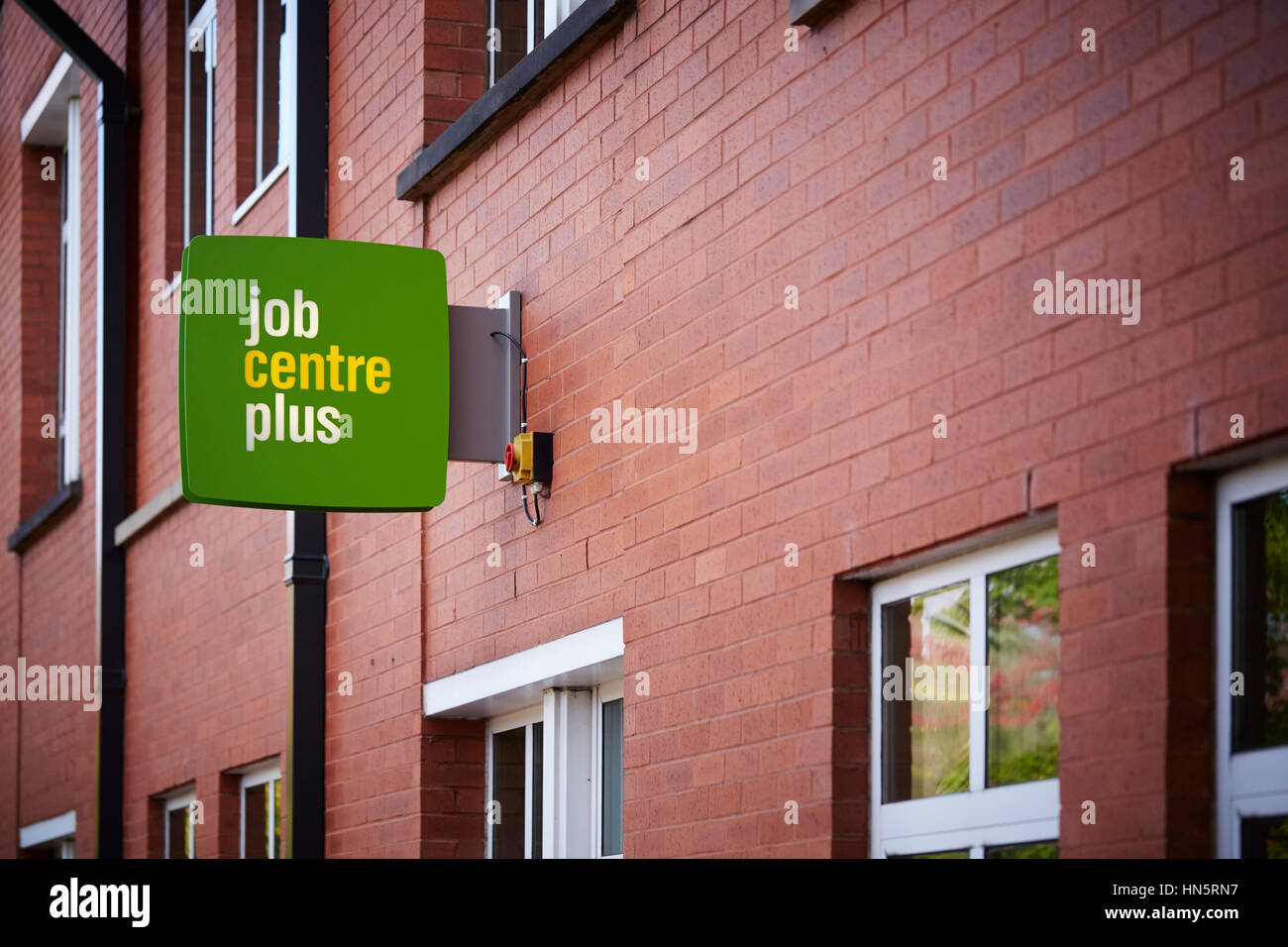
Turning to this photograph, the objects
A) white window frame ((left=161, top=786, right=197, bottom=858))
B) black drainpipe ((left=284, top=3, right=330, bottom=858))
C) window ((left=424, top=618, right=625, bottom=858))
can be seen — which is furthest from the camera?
white window frame ((left=161, top=786, right=197, bottom=858))

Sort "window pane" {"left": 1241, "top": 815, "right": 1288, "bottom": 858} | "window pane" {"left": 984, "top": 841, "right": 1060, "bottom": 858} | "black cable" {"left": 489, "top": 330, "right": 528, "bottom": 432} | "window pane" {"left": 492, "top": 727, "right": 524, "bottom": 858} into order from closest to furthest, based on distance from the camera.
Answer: "window pane" {"left": 1241, "top": 815, "right": 1288, "bottom": 858}
"window pane" {"left": 984, "top": 841, "right": 1060, "bottom": 858}
"black cable" {"left": 489, "top": 330, "right": 528, "bottom": 432}
"window pane" {"left": 492, "top": 727, "right": 524, "bottom": 858}

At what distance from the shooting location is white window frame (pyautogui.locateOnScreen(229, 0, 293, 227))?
907 cm

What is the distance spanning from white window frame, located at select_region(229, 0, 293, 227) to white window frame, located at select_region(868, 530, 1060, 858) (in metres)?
4.62

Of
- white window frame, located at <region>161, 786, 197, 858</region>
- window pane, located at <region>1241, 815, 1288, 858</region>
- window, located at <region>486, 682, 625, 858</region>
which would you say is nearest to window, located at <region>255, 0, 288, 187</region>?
white window frame, located at <region>161, 786, 197, 858</region>

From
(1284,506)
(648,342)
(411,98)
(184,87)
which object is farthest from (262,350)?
(184,87)

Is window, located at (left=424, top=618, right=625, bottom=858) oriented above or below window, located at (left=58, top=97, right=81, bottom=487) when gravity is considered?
below

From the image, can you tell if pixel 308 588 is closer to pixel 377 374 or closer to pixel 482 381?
pixel 482 381

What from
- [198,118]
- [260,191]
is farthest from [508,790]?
[198,118]

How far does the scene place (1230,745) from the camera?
3.95 m

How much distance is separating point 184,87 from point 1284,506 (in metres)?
8.42

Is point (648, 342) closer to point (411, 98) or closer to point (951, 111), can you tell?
point (951, 111)

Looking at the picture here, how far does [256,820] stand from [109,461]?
8.65 ft

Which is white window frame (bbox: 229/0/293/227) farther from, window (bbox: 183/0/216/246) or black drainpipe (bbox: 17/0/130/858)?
black drainpipe (bbox: 17/0/130/858)
